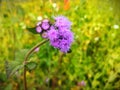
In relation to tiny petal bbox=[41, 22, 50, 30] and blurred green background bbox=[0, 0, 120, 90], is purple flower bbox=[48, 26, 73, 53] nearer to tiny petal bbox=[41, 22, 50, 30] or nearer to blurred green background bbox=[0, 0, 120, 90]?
tiny petal bbox=[41, 22, 50, 30]

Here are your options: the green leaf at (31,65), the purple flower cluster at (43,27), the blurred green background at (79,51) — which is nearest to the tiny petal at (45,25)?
the purple flower cluster at (43,27)

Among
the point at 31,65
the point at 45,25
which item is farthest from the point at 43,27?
the point at 31,65

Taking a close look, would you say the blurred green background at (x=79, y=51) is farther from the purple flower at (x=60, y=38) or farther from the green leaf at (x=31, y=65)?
the purple flower at (x=60, y=38)

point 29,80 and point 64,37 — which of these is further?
point 29,80

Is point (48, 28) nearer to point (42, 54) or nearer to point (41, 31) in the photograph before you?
point (41, 31)

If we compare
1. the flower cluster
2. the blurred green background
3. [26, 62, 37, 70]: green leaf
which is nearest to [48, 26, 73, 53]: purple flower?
the flower cluster

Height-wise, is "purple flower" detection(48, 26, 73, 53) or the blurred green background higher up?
the blurred green background

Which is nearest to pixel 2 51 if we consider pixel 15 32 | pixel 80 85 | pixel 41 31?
pixel 15 32

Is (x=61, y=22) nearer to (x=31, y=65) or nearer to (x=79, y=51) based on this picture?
(x=31, y=65)
